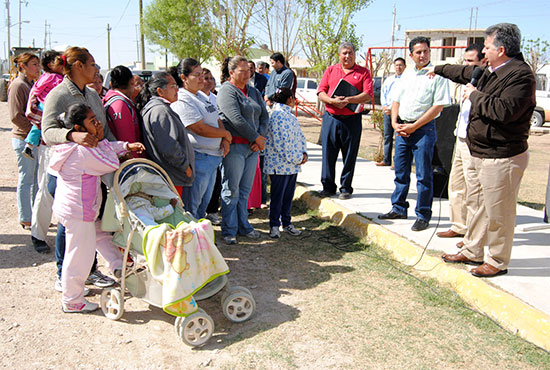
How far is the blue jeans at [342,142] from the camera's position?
679 centimetres

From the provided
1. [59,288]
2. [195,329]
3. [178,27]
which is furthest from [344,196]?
[178,27]

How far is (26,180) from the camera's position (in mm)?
5715

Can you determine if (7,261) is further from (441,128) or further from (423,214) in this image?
(441,128)

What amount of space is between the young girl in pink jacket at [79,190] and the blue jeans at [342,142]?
3.54 metres

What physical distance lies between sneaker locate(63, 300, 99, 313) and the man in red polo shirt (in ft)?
13.1

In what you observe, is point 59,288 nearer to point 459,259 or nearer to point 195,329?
point 195,329

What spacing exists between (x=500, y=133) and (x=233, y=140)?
2757mm

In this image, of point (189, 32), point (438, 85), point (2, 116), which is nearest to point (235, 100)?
point (438, 85)

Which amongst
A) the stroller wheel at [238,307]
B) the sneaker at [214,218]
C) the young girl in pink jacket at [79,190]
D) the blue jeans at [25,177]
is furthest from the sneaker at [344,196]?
the blue jeans at [25,177]

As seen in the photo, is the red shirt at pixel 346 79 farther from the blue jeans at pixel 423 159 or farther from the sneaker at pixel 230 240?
the sneaker at pixel 230 240

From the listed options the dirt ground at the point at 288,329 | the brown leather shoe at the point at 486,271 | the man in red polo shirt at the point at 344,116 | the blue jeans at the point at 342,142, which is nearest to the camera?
the dirt ground at the point at 288,329

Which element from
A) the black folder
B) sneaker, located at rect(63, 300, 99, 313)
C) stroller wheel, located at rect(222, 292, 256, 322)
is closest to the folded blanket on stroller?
stroller wheel, located at rect(222, 292, 256, 322)

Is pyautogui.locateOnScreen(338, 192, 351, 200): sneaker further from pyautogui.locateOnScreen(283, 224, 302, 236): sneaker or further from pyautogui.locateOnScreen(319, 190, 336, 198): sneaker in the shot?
pyautogui.locateOnScreen(283, 224, 302, 236): sneaker

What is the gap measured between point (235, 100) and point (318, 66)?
1253 centimetres
